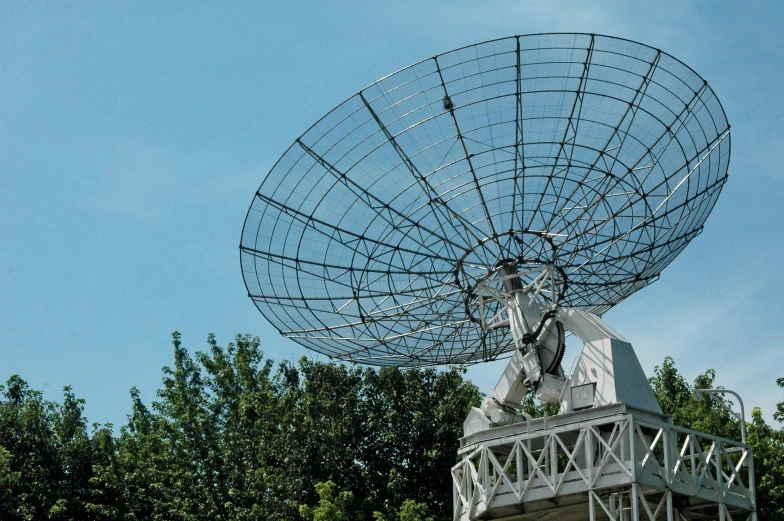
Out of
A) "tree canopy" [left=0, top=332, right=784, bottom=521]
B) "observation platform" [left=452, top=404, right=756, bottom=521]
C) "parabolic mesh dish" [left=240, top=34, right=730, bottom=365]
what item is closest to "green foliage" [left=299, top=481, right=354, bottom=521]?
"tree canopy" [left=0, top=332, right=784, bottom=521]

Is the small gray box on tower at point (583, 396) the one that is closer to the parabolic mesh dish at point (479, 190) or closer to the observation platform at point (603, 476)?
the observation platform at point (603, 476)

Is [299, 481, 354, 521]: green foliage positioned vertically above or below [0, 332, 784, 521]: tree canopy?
below

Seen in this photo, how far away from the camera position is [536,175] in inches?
1273

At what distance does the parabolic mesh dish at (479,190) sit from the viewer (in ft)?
98.5

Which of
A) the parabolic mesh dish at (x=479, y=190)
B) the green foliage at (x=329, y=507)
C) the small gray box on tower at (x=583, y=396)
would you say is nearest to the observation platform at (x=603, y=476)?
the small gray box on tower at (x=583, y=396)

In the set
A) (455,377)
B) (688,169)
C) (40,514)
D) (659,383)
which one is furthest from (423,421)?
(688,169)

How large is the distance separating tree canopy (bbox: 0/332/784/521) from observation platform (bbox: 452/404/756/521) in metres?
13.9

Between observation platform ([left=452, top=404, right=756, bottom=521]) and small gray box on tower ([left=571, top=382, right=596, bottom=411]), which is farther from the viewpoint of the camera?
small gray box on tower ([left=571, top=382, right=596, bottom=411])

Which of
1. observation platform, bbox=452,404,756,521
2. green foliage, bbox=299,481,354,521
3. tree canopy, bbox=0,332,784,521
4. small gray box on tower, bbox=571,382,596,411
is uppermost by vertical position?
tree canopy, bbox=0,332,784,521

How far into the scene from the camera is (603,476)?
27656mm

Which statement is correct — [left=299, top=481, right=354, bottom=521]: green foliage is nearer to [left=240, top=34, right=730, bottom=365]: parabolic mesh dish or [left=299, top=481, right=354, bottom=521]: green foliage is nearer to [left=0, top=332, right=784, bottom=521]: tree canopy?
[left=0, top=332, right=784, bottom=521]: tree canopy

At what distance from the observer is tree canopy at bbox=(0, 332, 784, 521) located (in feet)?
150

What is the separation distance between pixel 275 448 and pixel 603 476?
72.5 feet

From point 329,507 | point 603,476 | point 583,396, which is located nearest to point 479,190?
point 583,396
